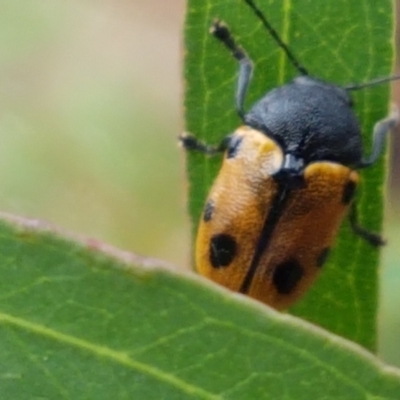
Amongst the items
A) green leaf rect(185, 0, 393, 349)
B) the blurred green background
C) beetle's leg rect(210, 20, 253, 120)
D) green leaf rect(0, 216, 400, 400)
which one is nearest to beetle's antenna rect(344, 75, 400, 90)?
green leaf rect(185, 0, 393, 349)

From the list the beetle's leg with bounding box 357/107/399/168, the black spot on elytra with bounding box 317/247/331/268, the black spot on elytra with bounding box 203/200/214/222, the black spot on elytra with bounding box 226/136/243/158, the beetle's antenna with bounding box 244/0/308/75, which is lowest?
the black spot on elytra with bounding box 317/247/331/268

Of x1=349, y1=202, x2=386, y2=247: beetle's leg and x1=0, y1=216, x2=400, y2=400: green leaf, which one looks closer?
x1=0, y1=216, x2=400, y2=400: green leaf

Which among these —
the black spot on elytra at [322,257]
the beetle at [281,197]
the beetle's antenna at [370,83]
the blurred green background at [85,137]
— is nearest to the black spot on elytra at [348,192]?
the beetle at [281,197]

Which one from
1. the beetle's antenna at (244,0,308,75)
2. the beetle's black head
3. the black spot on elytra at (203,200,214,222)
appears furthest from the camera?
the beetle's black head

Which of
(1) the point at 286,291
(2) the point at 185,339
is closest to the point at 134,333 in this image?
(2) the point at 185,339

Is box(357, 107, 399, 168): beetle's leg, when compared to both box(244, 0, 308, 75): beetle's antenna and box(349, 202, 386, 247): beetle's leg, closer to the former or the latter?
box(349, 202, 386, 247): beetle's leg

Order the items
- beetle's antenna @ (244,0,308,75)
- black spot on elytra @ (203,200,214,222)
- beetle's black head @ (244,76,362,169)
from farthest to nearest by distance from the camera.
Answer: beetle's black head @ (244,76,362,169)
black spot on elytra @ (203,200,214,222)
beetle's antenna @ (244,0,308,75)

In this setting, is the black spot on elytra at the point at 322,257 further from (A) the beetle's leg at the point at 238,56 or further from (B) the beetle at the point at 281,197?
(A) the beetle's leg at the point at 238,56
